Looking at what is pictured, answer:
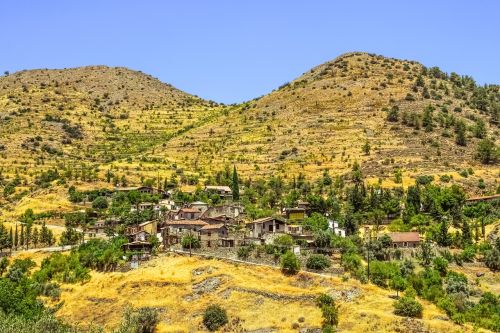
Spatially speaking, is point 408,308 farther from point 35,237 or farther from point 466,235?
point 35,237

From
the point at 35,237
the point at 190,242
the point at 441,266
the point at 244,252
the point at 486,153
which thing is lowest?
the point at 441,266

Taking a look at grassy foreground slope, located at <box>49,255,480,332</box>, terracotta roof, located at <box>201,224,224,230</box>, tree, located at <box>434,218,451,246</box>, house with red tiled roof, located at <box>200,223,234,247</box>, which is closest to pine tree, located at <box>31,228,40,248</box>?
grassy foreground slope, located at <box>49,255,480,332</box>

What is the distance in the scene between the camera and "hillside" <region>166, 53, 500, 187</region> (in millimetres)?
117688

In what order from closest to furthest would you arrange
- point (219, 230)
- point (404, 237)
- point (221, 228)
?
point (219, 230), point (221, 228), point (404, 237)

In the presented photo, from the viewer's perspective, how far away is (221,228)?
251 feet

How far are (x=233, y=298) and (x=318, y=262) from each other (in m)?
8.99

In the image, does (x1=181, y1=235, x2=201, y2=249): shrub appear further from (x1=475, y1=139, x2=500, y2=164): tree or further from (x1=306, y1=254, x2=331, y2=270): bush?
(x1=475, y1=139, x2=500, y2=164): tree

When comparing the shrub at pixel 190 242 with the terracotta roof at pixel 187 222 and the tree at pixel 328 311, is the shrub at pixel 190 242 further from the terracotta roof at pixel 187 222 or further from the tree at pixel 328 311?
the tree at pixel 328 311

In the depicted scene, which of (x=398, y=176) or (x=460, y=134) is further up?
(x=460, y=134)

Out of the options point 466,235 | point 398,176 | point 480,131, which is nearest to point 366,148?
point 398,176

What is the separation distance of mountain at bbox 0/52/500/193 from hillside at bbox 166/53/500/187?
23cm

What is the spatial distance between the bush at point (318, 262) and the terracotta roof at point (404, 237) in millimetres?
12190

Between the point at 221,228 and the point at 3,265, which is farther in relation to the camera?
the point at 3,265

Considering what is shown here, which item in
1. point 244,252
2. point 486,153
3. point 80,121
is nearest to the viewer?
point 244,252
